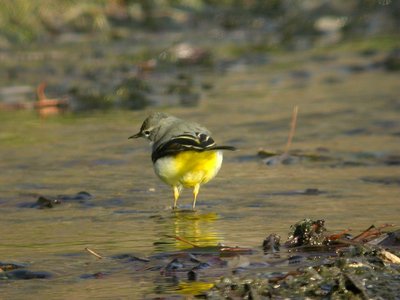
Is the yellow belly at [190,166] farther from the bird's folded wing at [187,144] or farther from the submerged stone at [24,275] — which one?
the submerged stone at [24,275]

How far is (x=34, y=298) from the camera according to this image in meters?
5.58

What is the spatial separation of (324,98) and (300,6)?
23.4 feet

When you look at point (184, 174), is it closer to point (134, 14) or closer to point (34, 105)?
point (34, 105)

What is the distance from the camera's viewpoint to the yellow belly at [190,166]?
26.8ft

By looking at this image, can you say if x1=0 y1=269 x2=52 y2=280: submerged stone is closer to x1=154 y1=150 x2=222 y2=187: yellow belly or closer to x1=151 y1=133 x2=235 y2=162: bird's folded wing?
x1=151 y1=133 x2=235 y2=162: bird's folded wing

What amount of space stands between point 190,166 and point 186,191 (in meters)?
1.18

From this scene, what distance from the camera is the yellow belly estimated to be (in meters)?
8.18

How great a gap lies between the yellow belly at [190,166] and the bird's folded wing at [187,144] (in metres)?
0.05

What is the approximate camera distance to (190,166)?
8211 millimetres

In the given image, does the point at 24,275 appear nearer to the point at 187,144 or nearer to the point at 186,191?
the point at 187,144

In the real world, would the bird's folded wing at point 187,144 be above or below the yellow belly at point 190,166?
above

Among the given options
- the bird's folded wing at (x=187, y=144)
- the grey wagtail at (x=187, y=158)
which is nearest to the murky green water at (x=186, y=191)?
the grey wagtail at (x=187, y=158)

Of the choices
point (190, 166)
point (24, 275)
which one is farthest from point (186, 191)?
point (24, 275)

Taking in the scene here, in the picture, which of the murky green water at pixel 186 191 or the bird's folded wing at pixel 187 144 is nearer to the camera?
the murky green water at pixel 186 191
